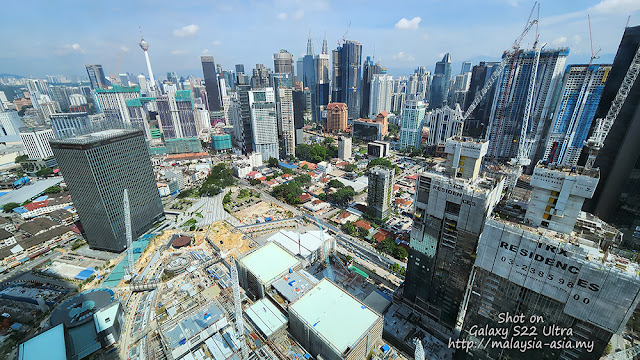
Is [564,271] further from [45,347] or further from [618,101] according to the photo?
[45,347]

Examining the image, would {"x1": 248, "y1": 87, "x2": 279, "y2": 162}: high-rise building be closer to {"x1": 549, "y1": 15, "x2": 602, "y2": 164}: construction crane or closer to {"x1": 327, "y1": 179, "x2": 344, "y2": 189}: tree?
{"x1": 327, "y1": 179, "x2": 344, "y2": 189}: tree

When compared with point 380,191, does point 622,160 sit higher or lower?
higher

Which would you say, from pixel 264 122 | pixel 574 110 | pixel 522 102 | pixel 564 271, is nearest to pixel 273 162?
pixel 264 122

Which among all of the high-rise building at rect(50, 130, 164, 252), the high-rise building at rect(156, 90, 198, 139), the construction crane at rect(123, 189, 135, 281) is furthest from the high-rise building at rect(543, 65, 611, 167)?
the high-rise building at rect(156, 90, 198, 139)

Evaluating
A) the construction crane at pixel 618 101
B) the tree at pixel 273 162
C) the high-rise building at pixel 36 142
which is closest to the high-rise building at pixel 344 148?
the tree at pixel 273 162

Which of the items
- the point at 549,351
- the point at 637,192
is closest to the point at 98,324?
the point at 549,351

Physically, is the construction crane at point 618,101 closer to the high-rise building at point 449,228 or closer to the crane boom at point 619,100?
the crane boom at point 619,100
